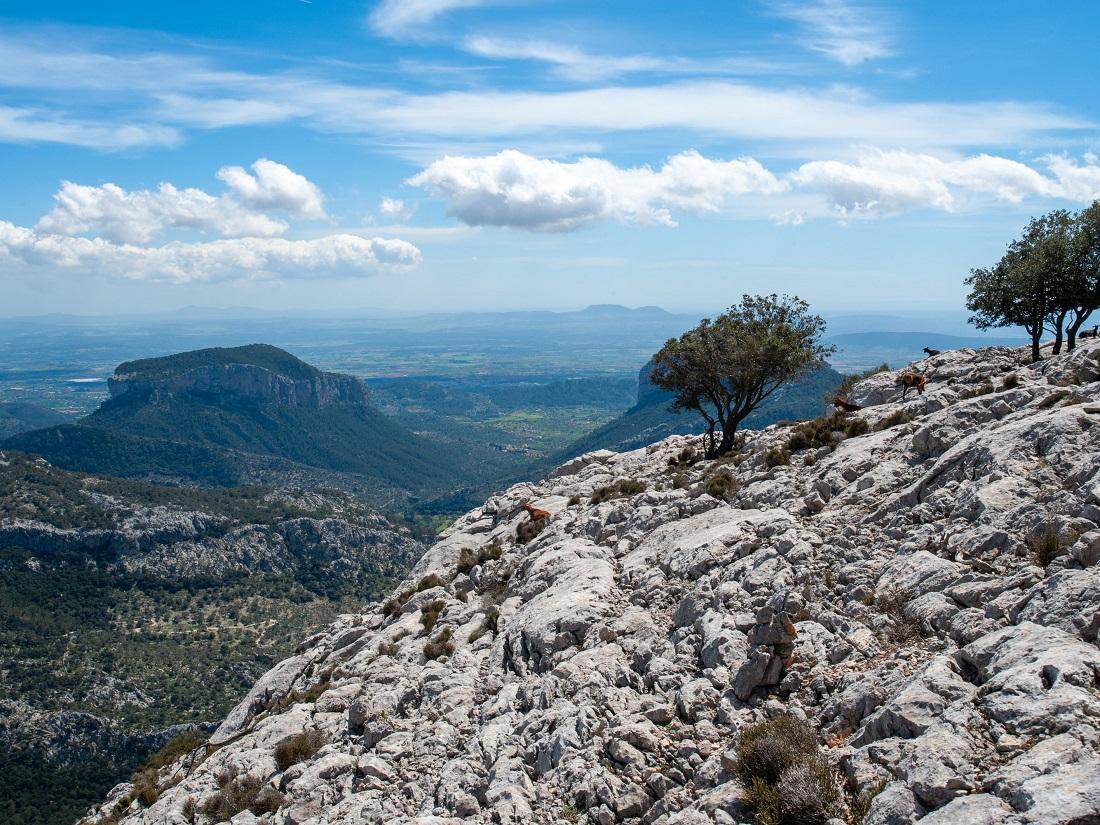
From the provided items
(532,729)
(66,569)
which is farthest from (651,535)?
(66,569)

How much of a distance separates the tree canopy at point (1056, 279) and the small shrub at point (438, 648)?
24.4m

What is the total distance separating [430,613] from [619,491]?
30.0 ft

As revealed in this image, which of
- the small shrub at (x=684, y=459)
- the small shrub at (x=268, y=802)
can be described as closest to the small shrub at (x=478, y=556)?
the small shrub at (x=684, y=459)

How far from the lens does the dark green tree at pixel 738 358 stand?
29359 millimetres

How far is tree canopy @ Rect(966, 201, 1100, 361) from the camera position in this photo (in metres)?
26.5

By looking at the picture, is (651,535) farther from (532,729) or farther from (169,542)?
(169,542)

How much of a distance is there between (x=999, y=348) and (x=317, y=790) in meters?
30.8

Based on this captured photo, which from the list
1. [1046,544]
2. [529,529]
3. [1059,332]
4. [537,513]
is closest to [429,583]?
[529,529]

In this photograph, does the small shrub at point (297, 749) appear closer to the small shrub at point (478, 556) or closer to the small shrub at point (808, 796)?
the small shrub at point (478, 556)

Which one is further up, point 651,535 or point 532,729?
point 651,535

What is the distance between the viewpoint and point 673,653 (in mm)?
13258

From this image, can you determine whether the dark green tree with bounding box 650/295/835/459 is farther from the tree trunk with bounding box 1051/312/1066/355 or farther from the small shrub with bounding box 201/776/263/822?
the small shrub with bounding box 201/776/263/822

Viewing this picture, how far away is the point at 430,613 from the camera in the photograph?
22.7 m

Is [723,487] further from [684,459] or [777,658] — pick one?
[777,658]
